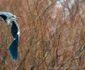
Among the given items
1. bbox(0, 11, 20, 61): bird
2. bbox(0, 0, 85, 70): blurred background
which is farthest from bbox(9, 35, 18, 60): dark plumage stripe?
bbox(0, 0, 85, 70): blurred background

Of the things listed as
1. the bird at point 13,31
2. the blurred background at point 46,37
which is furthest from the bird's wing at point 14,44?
the blurred background at point 46,37

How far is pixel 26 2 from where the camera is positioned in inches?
212

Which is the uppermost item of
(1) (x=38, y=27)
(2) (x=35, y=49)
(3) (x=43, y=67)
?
(1) (x=38, y=27)

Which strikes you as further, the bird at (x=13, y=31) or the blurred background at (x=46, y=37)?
the blurred background at (x=46, y=37)

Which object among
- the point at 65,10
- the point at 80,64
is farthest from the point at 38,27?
the point at 80,64

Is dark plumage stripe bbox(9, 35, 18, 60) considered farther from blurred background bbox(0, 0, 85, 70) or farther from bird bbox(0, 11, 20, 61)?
blurred background bbox(0, 0, 85, 70)

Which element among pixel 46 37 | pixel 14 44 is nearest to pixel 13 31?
pixel 14 44

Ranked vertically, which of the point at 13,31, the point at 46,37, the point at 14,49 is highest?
the point at 13,31

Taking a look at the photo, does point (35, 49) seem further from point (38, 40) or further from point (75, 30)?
point (75, 30)

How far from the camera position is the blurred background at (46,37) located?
5215 mm

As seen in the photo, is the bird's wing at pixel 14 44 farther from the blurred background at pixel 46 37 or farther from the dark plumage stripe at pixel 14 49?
the blurred background at pixel 46 37

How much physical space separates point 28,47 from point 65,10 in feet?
3.01

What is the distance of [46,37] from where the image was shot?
5.23m

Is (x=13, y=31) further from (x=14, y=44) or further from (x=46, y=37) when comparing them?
(x=46, y=37)
